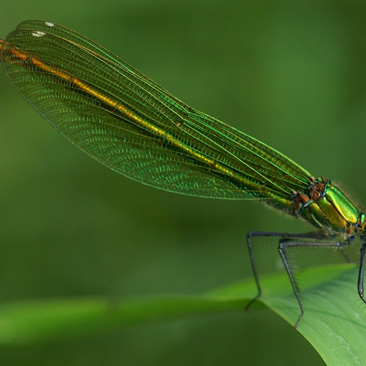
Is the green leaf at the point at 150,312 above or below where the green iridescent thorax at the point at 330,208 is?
below

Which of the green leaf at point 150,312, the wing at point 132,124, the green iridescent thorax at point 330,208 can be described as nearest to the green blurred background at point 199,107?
the green iridescent thorax at point 330,208

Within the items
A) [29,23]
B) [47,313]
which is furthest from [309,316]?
[29,23]

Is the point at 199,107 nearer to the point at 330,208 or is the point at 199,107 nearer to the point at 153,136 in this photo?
the point at 153,136

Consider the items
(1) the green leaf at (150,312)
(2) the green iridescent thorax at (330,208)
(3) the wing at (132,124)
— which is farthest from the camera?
(2) the green iridescent thorax at (330,208)

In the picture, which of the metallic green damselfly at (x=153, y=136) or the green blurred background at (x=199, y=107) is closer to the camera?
the metallic green damselfly at (x=153, y=136)

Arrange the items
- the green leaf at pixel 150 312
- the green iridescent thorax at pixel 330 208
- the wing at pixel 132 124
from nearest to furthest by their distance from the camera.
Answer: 1. the green leaf at pixel 150 312
2. the wing at pixel 132 124
3. the green iridescent thorax at pixel 330 208

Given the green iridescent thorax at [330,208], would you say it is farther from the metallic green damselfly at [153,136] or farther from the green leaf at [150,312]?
the green leaf at [150,312]

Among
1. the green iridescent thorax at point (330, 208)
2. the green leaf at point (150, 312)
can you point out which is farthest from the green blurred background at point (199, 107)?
the green leaf at point (150, 312)
